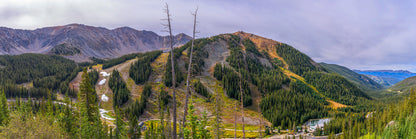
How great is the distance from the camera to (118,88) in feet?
433

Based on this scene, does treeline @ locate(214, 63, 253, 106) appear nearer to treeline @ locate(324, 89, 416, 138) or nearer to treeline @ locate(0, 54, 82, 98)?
treeline @ locate(324, 89, 416, 138)

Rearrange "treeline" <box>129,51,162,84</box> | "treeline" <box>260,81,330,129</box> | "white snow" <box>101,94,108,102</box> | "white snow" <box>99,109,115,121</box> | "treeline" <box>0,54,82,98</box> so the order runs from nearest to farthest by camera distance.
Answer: "white snow" <box>99,109,115,121</box>
"treeline" <box>260,81,330,129</box>
"white snow" <box>101,94,108,102</box>
"treeline" <box>0,54,82,98</box>
"treeline" <box>129,51,162,84</box>

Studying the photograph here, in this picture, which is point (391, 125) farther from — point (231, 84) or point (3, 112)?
point (3, 112)

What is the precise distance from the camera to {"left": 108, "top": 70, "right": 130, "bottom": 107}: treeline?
117 m

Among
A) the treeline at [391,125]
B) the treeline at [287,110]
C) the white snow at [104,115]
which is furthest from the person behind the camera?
the treeline at [287,110]

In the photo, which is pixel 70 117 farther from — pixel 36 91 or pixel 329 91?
pixel 329 91

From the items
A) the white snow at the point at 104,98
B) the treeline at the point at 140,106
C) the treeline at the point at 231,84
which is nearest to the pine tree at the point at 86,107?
the treeline at the point at 140,106

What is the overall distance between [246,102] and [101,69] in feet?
422

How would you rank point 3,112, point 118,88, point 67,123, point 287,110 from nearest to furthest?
point 67,123 → point 3,112 → point 287,110 → point 118,88

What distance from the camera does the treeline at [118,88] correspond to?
385ft

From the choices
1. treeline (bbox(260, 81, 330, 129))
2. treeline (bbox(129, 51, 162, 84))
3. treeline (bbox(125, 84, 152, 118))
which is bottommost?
treeline (bbox(260, 81, 330, 129))

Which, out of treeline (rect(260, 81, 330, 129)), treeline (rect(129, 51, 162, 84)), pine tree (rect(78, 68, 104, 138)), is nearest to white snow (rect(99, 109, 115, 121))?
treeline (rect(129, 51, 162, 84))

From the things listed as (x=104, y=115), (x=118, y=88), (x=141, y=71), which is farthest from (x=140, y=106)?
(x=141, y=71)

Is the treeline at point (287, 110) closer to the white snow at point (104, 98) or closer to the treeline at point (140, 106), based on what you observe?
the treeline at point (140, 106)
